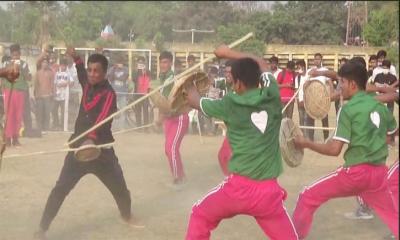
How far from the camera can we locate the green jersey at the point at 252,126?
4449 millimetres

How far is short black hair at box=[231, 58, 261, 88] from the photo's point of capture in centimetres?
448

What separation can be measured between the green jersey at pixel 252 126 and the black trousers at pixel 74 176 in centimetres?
189

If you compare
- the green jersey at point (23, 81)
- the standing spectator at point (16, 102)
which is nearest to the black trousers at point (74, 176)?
the standing spectator at point (16, 102)

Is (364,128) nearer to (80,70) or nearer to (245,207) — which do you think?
(245,207)

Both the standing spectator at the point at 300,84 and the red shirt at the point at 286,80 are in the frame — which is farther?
the red shirt at the point at 286,80

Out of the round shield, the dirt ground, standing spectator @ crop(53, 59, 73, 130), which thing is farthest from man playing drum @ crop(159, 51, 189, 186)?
standing spectator @ crop(53, 59, 73, 130)

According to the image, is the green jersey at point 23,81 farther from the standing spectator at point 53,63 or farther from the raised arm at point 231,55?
the raised arm at point 231,55

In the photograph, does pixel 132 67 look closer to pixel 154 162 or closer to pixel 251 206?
pixel 154 162

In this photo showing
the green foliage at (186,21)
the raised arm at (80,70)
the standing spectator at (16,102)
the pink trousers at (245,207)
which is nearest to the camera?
the pink trousers at (245,207)

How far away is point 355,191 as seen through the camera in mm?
5234

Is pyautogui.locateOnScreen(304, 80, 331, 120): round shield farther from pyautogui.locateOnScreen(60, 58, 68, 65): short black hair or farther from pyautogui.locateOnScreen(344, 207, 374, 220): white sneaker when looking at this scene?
pyautogui.locateOnScreen(60, 58, 68, 65): short black hair

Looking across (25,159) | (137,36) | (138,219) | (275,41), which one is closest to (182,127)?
(138,219)

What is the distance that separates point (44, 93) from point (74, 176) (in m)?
8.21

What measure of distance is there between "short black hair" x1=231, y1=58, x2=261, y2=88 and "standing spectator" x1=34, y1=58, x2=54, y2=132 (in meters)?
9.68
